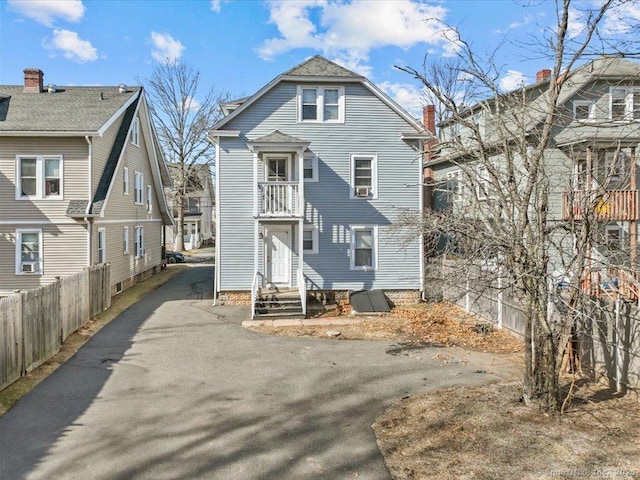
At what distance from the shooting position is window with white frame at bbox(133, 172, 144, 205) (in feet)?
73.1

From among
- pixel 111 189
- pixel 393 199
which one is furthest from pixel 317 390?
pixel 111 189

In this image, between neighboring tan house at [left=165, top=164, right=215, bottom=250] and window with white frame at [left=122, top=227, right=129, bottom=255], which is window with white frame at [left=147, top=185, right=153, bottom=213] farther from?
neighboring tan house at [left=165, top=164, right=215, bottom=250]

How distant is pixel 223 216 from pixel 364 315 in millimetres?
6620

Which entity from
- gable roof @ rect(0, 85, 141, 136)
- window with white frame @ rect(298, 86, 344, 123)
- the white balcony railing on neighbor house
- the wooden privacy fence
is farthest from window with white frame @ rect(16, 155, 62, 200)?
window with white frame @ rect(298, 86, 344, 123)

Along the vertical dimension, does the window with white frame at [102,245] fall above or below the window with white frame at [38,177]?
below

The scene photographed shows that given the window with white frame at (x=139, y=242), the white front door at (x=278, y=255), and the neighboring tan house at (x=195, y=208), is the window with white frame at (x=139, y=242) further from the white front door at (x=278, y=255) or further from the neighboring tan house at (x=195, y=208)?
Result: the neighboring tan house at (x=195, y=208)

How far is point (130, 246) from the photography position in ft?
70.6

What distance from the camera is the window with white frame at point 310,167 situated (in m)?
17.5

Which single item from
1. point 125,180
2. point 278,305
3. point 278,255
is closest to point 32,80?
point 125,180

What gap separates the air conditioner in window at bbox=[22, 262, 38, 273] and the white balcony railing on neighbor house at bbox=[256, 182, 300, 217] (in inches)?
356

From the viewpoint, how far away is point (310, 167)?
57.6 feet

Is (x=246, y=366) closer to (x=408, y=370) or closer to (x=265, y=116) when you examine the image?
(x=408, y=370)

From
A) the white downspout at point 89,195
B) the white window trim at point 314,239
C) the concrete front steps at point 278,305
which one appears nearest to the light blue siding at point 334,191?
the white window trim at point 314,239

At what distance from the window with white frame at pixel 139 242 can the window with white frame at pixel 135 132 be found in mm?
4346
